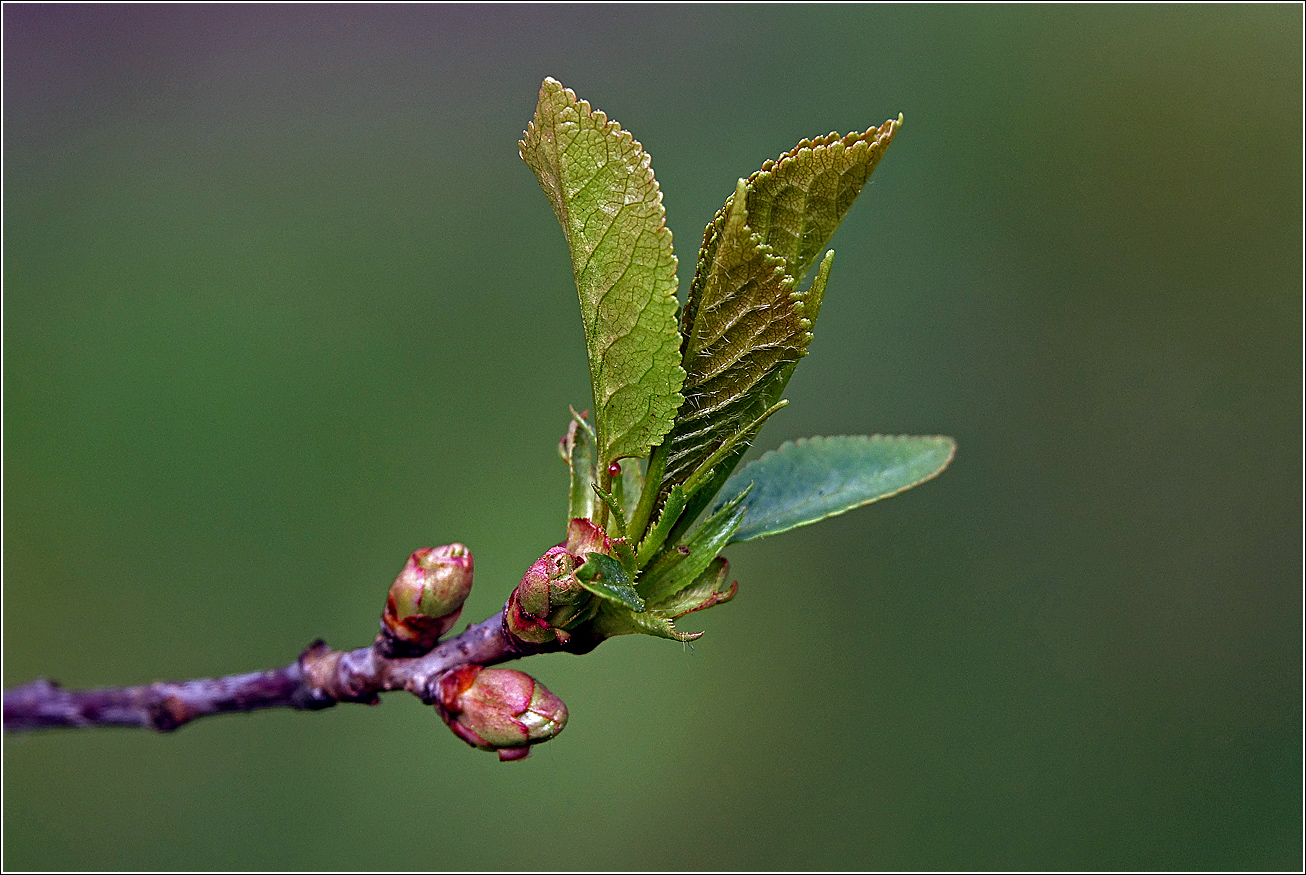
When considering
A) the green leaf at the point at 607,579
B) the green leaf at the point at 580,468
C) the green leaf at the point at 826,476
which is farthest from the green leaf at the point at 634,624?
the green leaf at the point at 826,476

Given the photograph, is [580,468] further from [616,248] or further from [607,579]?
[616,248]

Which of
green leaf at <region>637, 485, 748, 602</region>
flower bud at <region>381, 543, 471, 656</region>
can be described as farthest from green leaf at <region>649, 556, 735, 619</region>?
flower bud at <region>381, 543, 471, 656</region>

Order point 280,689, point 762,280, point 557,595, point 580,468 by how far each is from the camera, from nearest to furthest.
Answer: point 762,280
point 557,595
point 580,468
point 280,689

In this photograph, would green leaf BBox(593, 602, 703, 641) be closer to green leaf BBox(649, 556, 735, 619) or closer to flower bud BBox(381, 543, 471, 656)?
green leaf BBox(649, 556, 735, 619)

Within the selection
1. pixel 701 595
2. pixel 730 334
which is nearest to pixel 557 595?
pixel 701 595

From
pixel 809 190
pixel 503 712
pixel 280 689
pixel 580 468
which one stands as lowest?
pixel 503 712

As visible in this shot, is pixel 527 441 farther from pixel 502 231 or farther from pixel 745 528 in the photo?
pixel 745 528

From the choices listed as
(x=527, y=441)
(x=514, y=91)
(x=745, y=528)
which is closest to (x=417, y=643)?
(x=745, y=528)
